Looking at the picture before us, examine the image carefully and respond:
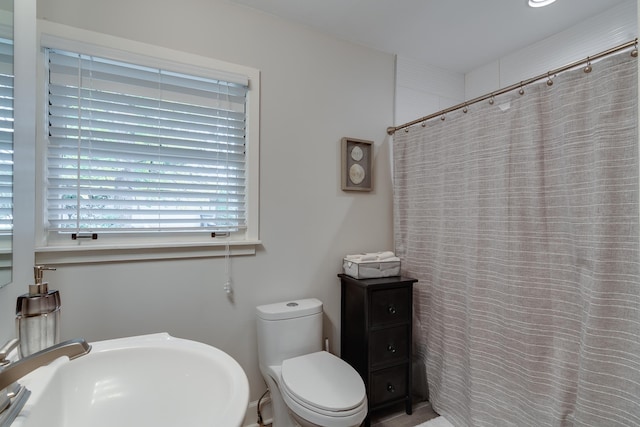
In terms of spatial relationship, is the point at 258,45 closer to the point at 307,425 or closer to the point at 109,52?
the point at 109,52

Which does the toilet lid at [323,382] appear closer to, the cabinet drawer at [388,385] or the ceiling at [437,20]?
the cabinet drawer at [388,385]

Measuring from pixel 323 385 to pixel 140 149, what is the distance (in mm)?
1465

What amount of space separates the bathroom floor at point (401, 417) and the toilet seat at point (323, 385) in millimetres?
556

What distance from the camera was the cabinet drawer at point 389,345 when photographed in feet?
5.61

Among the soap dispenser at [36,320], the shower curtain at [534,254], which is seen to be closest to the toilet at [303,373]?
the shower curtain at [534,254]

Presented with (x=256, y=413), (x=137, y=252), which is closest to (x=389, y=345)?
(x=256, y=413)

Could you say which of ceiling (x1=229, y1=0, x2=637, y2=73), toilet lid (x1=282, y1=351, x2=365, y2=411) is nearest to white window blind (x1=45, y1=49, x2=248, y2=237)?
ceiling (x1=229, y1=0, x2=637, y2=73)

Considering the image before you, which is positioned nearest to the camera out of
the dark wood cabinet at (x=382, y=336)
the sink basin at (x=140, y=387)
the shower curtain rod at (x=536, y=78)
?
the sink basin at (x=140, y=387)

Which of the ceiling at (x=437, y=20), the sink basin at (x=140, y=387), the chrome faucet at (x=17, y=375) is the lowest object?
the sink basin at (x=140, y=387)

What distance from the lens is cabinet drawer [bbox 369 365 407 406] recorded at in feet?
5.61

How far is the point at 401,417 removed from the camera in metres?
1.81

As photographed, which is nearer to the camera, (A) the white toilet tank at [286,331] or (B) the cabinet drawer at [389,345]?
(A) the white toilet tank at [286,331]

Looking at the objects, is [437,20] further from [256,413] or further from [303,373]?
[256,413]

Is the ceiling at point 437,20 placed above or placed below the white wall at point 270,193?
above
